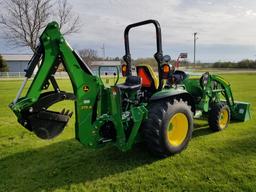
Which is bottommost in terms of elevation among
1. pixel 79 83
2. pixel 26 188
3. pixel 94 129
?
pixel 26 188

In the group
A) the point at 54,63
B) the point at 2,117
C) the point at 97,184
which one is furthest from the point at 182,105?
the point at 2,117

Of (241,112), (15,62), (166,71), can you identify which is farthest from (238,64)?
(166,71)

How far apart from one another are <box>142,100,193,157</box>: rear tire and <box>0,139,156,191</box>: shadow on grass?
1.28 feet

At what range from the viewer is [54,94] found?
4.05m

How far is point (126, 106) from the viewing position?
450cm

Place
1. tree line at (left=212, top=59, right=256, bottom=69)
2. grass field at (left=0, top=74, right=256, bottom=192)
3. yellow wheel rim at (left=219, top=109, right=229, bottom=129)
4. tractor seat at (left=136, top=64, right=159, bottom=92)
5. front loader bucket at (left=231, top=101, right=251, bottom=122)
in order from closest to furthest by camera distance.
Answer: grass field at (left=0, top=74, right=256, bottom=192) → tractor seat at (left=136, top=64, right=159, bottom=92) → yellow wheel rim at (left=219, top=109, right=229, bottom=129) → front loader bucket at (left=231, top=101, right=251, bottom=122) → tree line at (left=212, top=59, right=256, bottom=69)

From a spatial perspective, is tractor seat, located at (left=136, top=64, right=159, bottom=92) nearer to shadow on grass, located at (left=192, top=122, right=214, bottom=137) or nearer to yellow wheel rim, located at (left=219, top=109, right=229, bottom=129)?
shadow on grass, located at (left=192, top=122, right=214, bottom=137)

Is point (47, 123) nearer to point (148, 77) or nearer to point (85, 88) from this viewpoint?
point (85, 88)

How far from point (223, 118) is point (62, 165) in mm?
4123

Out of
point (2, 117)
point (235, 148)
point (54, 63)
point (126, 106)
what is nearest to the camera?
point (54, 63)

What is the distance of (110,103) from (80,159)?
123cm

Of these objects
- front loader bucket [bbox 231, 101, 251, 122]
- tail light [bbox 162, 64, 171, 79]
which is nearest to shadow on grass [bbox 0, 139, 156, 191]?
tail light [bbox 162, 64, 171, 79]

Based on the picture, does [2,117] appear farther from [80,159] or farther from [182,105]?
[182,105]

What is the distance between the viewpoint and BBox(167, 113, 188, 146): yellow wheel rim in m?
4.59
